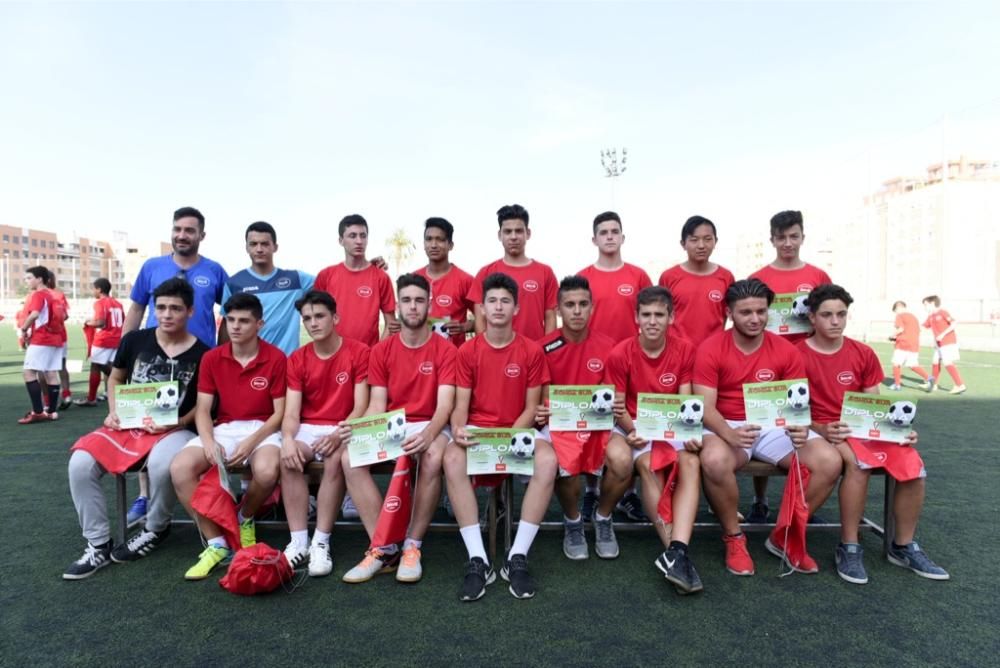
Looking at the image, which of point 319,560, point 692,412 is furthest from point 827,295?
point 319,560

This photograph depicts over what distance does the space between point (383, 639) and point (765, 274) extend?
364 cm

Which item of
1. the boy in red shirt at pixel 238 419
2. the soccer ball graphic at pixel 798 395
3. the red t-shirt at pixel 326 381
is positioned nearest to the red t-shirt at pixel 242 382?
the boy in red shirt at pixel 238 419

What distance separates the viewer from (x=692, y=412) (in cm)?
345

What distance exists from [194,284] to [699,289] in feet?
12.7

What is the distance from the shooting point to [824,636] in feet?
9.00

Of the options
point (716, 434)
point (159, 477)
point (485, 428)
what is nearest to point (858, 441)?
point (716, 434)

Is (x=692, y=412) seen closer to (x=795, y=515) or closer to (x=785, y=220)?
(x=795, y=515)

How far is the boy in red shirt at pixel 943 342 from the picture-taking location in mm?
11000

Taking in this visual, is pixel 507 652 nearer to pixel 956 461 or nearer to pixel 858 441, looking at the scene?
pixel 858 441

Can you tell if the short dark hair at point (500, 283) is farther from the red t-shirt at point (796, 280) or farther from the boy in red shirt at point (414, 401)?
the red t-shirt at point (796, 280)

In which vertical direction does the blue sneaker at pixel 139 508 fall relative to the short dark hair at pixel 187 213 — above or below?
below

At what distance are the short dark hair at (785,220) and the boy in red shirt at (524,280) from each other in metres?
1.70

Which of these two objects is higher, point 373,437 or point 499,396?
point 499,396

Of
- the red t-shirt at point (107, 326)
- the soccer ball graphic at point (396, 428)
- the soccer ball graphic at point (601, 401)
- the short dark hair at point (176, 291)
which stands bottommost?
the soccer ball graphic at point (396, 428)
